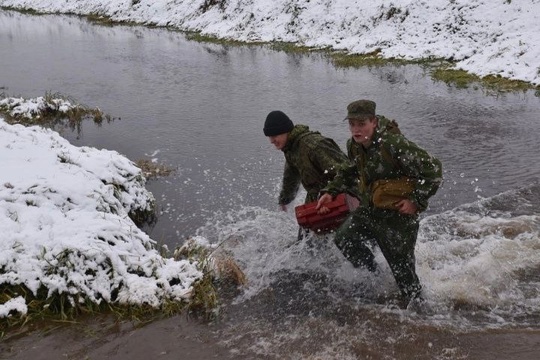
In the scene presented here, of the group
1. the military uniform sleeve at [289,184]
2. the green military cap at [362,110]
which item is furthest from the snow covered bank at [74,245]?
the green military cap at [362,110]

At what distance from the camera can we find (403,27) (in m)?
23.5

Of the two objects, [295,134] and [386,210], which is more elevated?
[295,134]

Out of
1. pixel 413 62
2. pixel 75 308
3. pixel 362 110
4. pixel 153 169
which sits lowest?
pixel 75 308

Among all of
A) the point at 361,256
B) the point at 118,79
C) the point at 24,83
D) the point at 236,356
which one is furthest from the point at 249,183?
the point at 24,83

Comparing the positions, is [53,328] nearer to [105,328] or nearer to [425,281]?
[105,328]

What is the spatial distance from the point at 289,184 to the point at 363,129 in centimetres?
215

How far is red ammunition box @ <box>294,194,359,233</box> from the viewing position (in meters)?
5.84

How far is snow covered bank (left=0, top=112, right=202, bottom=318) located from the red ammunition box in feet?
5.41

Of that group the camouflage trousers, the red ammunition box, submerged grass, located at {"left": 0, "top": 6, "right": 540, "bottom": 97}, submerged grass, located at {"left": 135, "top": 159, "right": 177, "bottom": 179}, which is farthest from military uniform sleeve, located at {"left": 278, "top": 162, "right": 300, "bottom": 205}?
submerged grass, located at {"left": 0, "top": 6, "right": 540, "bottom": 97}

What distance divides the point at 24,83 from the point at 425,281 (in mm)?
19337

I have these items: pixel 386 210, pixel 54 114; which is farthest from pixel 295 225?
pixel 54 114

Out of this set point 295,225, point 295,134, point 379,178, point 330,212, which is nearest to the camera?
point 379,178

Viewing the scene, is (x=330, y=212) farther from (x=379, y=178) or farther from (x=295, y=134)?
(x=295, y=134)

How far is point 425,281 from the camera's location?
6.19m
